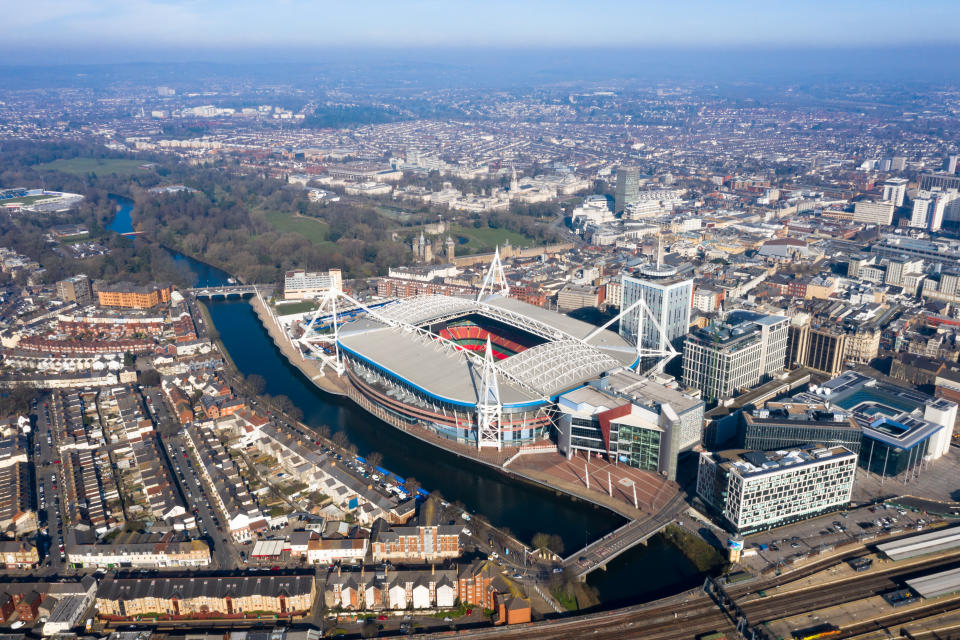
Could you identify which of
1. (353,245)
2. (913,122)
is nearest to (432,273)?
(353,245)

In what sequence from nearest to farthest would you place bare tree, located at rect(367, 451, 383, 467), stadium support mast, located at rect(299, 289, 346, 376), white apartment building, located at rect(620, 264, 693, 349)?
bare tree, located at rect(367, 451, 383, 467)
white apartment building, located at rect(620, 264, 693, 349)
stadium support mast, located at rect(299, 289, 346, 376)

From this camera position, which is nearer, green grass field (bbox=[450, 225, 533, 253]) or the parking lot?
the parking lot

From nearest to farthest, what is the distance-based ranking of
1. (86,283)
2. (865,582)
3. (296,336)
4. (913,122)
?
(865,582) < (296,336) < (86,283) < (913,122)

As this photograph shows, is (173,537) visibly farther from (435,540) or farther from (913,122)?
(913,122)

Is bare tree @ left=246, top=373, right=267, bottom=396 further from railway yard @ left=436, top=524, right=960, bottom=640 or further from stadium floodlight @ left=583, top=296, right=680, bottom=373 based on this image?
railway yard @ left=436, top=524, right=960, bottom=640

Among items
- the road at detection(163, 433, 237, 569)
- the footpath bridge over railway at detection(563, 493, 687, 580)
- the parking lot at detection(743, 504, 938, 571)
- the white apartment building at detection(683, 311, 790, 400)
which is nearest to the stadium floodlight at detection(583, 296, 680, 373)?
the white apartment building at detection(683, 311, 790, 400)

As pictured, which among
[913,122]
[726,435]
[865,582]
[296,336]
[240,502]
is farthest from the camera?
[913,122]

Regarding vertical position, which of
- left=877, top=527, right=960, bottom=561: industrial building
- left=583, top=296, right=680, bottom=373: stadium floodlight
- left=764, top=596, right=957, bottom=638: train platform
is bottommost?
left=764, top=596, right=957, bottom=638: train platform
